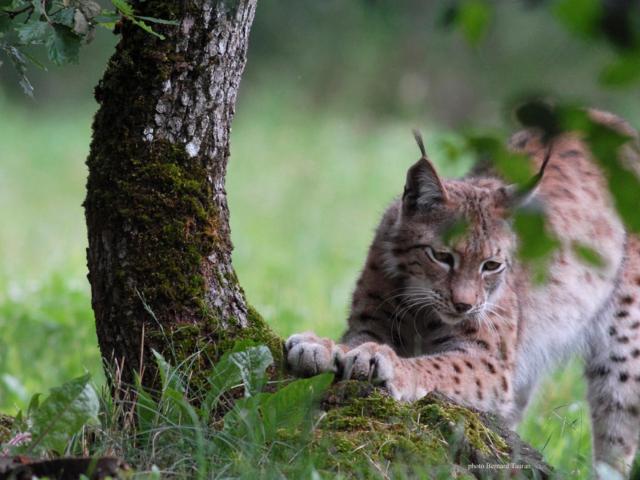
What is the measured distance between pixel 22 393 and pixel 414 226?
1.93 metres

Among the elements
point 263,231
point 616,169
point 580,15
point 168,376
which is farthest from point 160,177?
point 263,231

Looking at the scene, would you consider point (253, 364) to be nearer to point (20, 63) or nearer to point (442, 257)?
point (20, 63)

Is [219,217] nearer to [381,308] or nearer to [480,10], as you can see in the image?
[381,308]

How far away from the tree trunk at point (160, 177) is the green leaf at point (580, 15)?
197 centimetres

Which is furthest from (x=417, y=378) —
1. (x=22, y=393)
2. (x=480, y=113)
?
(x=480, y=113)

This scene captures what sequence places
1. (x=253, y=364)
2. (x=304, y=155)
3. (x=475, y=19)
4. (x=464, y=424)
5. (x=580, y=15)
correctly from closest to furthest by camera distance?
1. (x=580, y=15)
2. (x=475, y=19)
3. (x=464, y=424)
4. (x=253, y=364)
5. (x=304, y=155)

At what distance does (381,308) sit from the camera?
4.43 m

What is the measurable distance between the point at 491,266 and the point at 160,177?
1.57 meters

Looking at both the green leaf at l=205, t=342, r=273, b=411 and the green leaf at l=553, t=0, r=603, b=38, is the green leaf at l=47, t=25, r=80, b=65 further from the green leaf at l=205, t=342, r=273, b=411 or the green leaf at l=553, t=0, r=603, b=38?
the green leaf at l=553, t=0, r=603, b=38

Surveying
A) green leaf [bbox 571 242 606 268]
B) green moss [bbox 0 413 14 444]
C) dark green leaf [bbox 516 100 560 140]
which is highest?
dark green leaf [bbox 516 100 560 140]

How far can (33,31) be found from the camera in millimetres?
2914

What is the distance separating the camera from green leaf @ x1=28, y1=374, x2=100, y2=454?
113 inches

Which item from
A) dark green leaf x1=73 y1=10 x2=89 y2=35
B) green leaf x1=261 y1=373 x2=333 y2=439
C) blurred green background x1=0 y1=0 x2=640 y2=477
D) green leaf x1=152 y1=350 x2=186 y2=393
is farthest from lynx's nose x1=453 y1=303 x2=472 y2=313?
dark green leaf x1=73 y1=10 x2=89 y2=35

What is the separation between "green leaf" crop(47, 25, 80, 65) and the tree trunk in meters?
0.39
